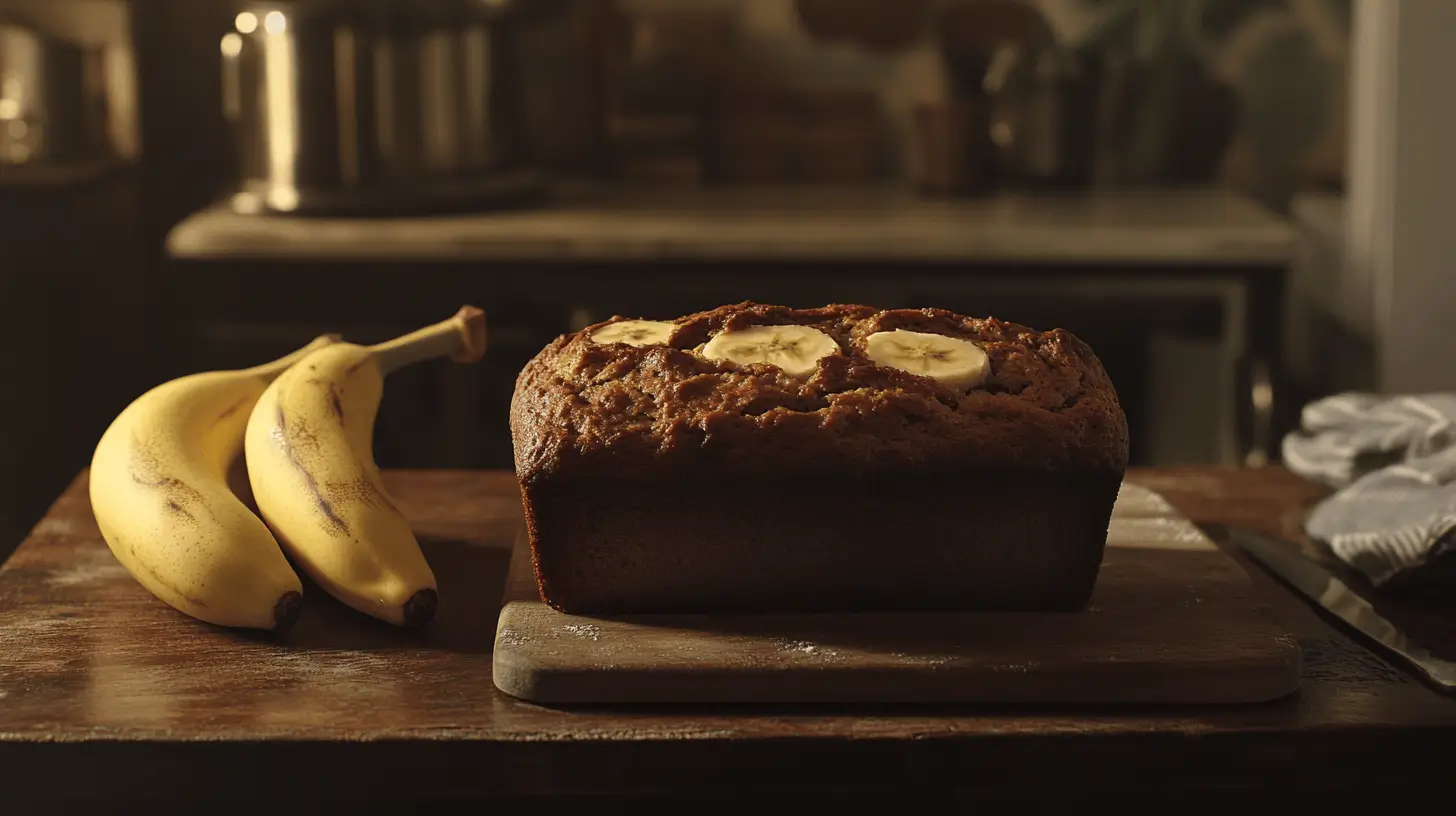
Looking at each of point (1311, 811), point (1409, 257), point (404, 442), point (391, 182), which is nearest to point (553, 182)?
point (391, 182)

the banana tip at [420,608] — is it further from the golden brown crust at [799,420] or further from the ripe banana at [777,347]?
the ripe banana at [777,347]

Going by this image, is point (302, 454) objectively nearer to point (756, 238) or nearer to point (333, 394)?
point (333, 394)

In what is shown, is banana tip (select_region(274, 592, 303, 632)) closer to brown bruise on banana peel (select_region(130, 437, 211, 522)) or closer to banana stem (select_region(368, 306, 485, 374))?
brown bruise on banana peel (select_region(130, 437, 211, 522))

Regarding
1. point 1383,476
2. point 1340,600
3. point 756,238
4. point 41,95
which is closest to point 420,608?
point 1340,600

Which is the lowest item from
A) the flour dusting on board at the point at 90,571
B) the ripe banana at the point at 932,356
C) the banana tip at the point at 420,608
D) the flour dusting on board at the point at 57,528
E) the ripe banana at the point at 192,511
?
the flour dusting on board at the point at 57,528

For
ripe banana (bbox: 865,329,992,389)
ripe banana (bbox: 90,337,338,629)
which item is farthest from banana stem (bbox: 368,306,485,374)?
ripe banana (bbox: 865,329,992,389)

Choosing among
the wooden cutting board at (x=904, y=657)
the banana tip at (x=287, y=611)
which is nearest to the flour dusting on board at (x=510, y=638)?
the wooden cutting board at (x=904, y=657)

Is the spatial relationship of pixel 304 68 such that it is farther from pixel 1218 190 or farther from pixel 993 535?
pixel 993 535
